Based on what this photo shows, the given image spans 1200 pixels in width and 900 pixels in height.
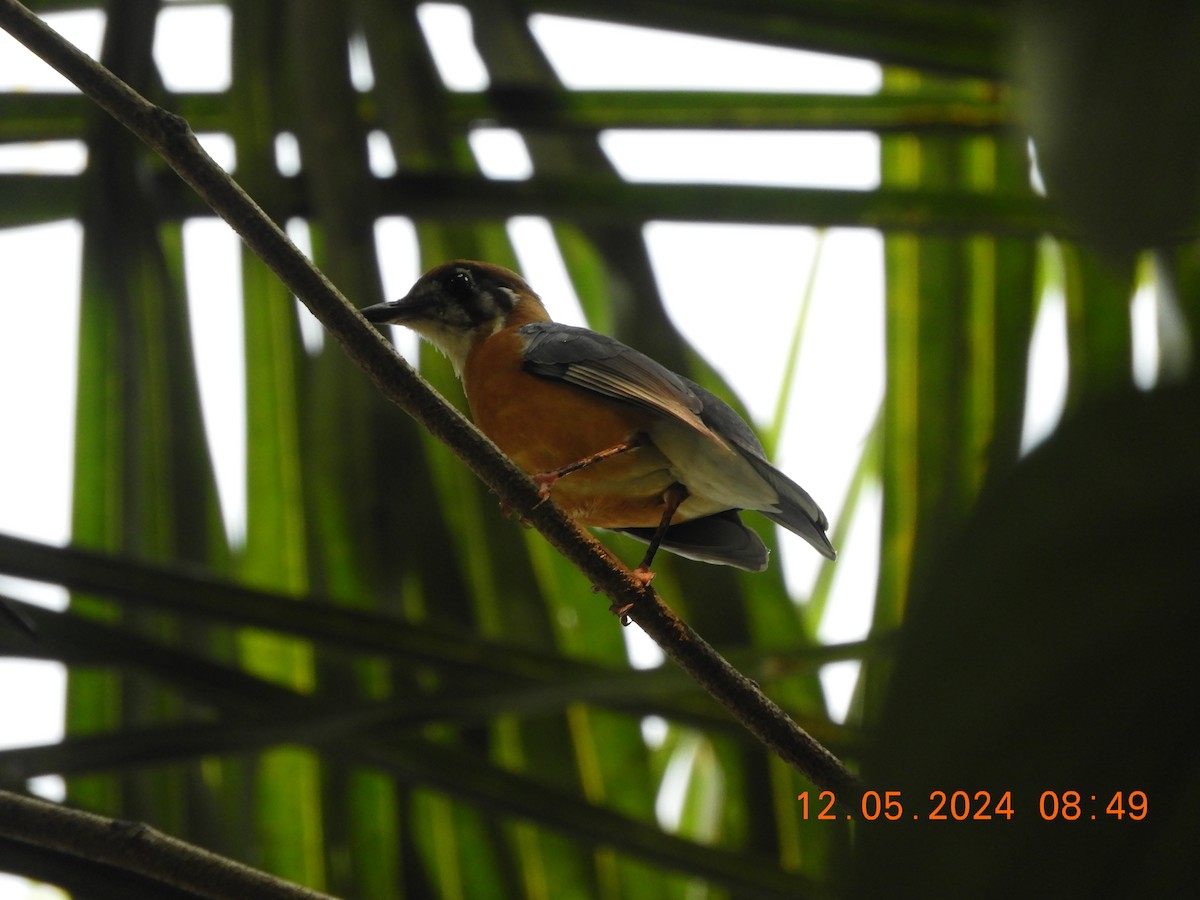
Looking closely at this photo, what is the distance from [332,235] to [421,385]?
42.9 inches

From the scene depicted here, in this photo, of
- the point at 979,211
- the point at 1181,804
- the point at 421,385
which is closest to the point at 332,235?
the point at 421,385

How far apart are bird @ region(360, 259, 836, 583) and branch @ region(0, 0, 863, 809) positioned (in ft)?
1.93

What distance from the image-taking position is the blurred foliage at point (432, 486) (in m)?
2.07

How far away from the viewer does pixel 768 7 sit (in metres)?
2.36

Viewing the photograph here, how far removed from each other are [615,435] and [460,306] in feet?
1.67

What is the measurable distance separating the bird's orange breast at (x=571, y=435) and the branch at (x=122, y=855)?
1.14m

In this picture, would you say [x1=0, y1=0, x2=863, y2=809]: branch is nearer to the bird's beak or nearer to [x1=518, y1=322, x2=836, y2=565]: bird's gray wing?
[x1=518, y1=322, x2=836, y2=565]: bird's gray wing

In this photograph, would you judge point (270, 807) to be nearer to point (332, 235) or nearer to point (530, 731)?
point (530, 731)

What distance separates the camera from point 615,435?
2262mm

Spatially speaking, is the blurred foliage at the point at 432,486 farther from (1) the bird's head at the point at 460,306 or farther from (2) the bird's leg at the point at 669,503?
(2) the bird's leg at the point at 669,503
